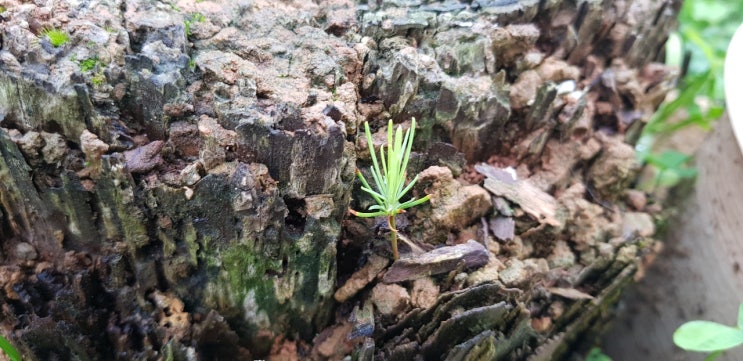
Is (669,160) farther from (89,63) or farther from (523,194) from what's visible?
(89,63)

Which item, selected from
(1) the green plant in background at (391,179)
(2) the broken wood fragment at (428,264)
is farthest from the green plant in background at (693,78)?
(1) the green plant in background at (391,179)

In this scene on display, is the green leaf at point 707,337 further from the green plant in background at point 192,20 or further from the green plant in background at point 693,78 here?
the green plant in background at point 192,20

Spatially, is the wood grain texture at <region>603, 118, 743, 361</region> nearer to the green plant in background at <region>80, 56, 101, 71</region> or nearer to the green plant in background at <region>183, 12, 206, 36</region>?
the green plant in background at <region>183, 12, 206, 36</region>

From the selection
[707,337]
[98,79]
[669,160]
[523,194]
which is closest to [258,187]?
[98,79]

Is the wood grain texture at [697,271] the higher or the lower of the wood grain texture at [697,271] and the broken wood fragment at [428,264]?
the lower

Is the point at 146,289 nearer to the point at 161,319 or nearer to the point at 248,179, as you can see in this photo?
the point at 161,319

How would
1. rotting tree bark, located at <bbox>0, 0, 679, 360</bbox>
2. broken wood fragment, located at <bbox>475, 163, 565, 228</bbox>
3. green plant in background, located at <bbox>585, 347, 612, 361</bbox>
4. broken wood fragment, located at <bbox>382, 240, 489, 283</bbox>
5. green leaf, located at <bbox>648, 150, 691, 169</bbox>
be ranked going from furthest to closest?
green leaf, located at <bbox>648, 150, 691, 169</bbox>
green plant in background, located at <bbox>585, 347, 612, 361</bbox>
broken wood fragment, located at <bbox>475, 163, 565, 228</bbox>
broken wood fragment, located at <bbox>382, 240, 489, 283</bbox>
rotting tree bark, located at <bbox>0, 0, 679, 360</bbox>

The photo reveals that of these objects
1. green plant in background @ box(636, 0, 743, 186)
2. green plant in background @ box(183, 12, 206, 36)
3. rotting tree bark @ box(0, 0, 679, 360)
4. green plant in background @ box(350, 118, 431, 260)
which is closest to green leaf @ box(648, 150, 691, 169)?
green plant in background @ box(636, 0, 743, 186)
